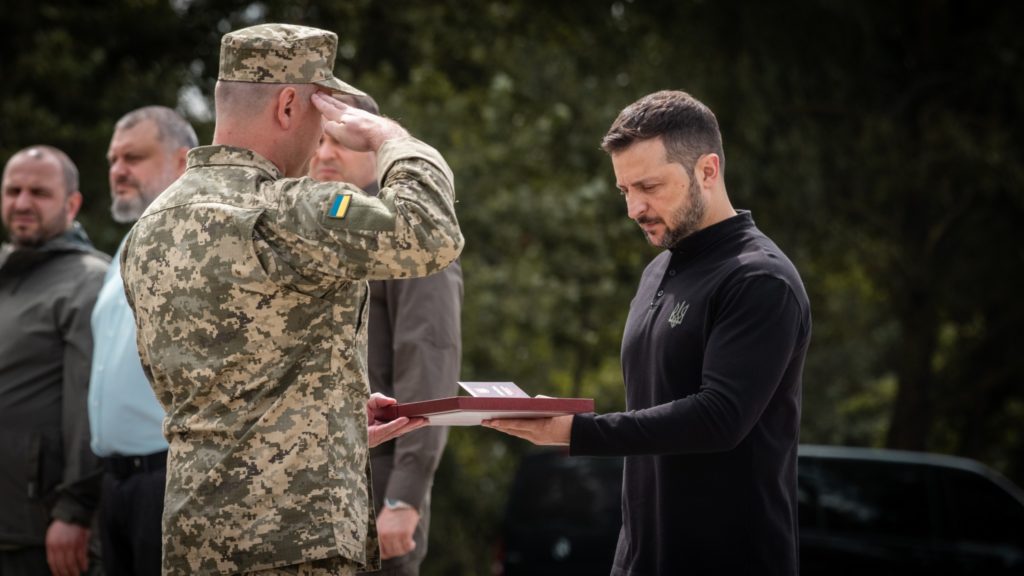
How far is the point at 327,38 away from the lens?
2.94 meters

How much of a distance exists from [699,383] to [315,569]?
42.0 inches

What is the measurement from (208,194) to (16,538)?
8.83 ft

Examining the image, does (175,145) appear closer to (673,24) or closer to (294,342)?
(294,342)

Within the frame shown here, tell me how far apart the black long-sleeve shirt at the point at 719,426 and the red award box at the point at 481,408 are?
72mm

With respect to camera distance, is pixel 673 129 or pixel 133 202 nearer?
pixel 673 129

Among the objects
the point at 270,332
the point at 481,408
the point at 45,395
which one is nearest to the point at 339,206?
the point at 270,332

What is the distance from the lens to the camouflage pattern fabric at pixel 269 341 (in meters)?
2.70

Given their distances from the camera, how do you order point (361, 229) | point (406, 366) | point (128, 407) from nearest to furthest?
1. point (361, 229)
2. point (406, 366)
3. point (128, 407)

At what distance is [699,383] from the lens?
3150mm

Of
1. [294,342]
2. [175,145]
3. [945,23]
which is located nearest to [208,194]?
[294,342]

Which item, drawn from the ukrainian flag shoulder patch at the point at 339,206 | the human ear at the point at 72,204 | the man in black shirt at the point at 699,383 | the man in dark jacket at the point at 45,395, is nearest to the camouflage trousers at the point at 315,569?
the man in black shirt at the point at 699,383

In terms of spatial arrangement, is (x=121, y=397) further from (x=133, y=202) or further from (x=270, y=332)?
(x=270, y=332)

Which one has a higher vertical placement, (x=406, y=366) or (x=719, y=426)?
(x=719, y=426)

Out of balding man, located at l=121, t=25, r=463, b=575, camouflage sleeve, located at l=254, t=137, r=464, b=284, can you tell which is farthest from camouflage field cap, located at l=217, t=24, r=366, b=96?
camouflage sleeve, located at l=254, t=137, r=464, b=284
